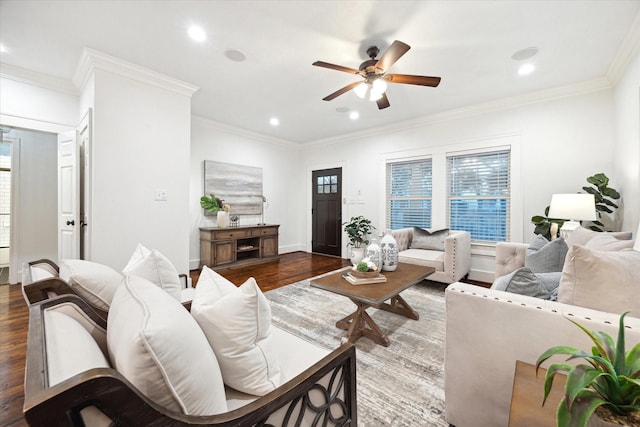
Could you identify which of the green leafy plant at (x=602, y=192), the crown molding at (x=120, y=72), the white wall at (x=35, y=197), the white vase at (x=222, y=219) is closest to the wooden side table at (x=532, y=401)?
the green leafy plant at (x=602, y=192)

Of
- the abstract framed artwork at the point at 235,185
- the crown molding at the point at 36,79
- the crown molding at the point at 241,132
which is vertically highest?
the crown molding at the point at 241,132

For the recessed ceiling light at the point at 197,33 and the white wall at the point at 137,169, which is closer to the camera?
the recessed ceiling light at the point at 197,33

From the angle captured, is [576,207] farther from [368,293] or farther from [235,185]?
[235,185]

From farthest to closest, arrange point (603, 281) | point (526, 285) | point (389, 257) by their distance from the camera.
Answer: point (389, 257) → point (526, 285) → point (603, 281)

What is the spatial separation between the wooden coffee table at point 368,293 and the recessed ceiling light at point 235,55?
237 cm

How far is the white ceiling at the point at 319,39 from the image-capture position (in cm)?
204

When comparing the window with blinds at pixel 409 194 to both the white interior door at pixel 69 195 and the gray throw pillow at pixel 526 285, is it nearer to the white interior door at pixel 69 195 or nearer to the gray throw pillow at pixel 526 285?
the gray throw pillow at pixel 526 285

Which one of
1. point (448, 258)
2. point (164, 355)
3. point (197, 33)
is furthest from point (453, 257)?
point (197, 33)

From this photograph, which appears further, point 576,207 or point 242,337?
point 576,207

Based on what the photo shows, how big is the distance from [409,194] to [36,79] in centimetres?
538

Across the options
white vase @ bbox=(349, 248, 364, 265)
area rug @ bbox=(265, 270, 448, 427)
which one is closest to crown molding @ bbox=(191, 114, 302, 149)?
white vase @ bbox=(349, 248, 364, 265)

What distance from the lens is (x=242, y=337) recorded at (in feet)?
2.82

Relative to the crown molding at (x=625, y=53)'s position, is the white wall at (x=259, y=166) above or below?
below

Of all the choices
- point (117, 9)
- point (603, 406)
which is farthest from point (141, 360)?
point (117, 9)
